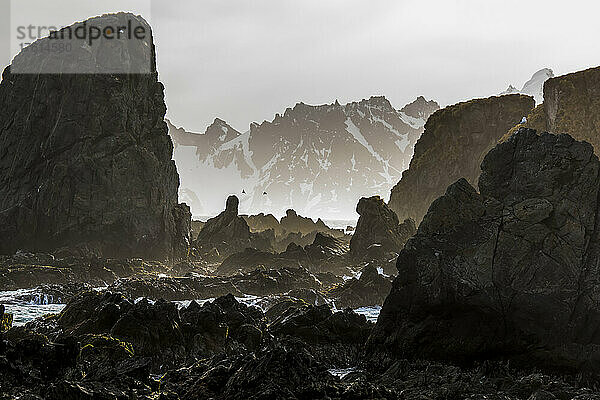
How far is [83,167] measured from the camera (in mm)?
62938

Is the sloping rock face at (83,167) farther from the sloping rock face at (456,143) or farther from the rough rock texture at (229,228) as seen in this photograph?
the sloping rock face at (456,143)

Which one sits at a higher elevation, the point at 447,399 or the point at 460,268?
the point at 460,268

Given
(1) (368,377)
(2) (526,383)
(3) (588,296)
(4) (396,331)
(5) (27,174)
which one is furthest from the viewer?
(5) (27,174)

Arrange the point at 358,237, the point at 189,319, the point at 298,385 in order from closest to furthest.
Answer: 1. the point at 298,385
2. the point at 189,319
3. the point at 358,237

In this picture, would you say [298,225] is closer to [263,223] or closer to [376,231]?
[263,223]

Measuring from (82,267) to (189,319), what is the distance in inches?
1126

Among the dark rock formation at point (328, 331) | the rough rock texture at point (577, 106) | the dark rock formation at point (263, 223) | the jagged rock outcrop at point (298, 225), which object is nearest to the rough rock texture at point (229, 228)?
the jagged rock outcrop at point (298, 225)

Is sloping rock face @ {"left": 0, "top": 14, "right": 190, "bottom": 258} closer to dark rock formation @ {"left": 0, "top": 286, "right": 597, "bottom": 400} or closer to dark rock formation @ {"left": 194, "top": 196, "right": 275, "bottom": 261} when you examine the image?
dark rock formation @ {"left": 194, "top": 196, "right": 275, "bottom": 261}

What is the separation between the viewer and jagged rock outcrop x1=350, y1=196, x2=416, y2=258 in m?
66.1

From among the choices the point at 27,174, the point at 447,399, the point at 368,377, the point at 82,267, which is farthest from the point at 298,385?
the point at 27,174

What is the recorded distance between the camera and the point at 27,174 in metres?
63.7

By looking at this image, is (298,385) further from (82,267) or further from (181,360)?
(82,267)

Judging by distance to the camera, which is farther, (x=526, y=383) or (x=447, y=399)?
(x=526, y=383)

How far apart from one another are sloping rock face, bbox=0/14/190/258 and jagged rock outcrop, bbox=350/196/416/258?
79.6 ft
